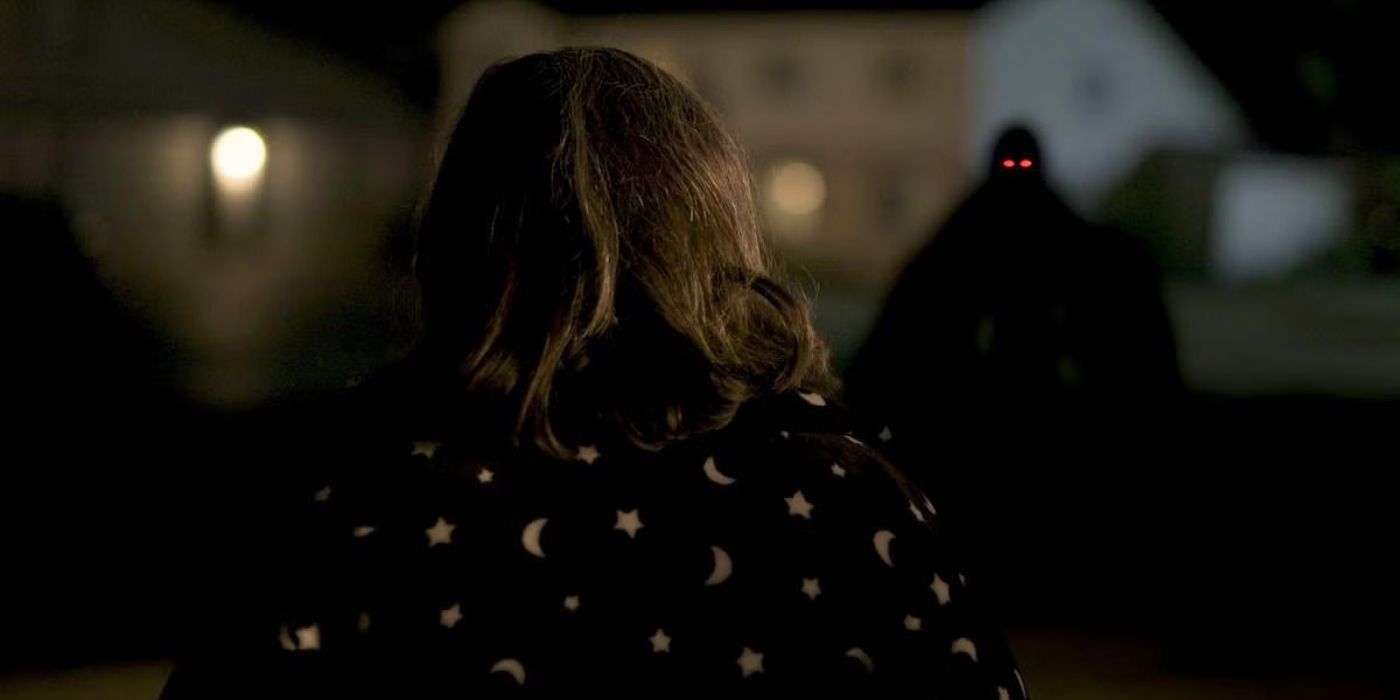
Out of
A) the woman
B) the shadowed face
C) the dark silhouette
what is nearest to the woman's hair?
the woman

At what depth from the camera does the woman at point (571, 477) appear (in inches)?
57.6

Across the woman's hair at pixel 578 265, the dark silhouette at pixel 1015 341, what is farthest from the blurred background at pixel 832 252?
the woman's hair at pixel 578 265

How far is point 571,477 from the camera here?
147 centimetres

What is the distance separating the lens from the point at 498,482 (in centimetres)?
146

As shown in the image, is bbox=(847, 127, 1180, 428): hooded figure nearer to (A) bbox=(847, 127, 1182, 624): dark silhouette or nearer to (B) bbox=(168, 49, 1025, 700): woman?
(A) bbox=(847, 127, 1182, 624): dark silhouette

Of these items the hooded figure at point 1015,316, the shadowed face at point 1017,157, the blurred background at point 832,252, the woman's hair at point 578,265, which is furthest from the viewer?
the blurred background at point 832,252

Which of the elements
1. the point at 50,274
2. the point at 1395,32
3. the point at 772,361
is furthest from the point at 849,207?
the point at 772,361

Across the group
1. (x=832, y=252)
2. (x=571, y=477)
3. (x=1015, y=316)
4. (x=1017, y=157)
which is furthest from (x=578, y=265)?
(x=832, y=252)

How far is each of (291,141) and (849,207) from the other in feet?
50.0

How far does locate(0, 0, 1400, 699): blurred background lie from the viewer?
4965 millimetres

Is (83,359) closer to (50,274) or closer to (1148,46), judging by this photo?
(50,274)

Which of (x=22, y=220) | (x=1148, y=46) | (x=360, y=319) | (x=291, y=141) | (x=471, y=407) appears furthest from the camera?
(x=1148, y=46)

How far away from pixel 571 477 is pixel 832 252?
30624mm

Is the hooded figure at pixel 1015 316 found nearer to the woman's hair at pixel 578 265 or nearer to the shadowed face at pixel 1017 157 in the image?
the shadowed face at pixel 1017 157
